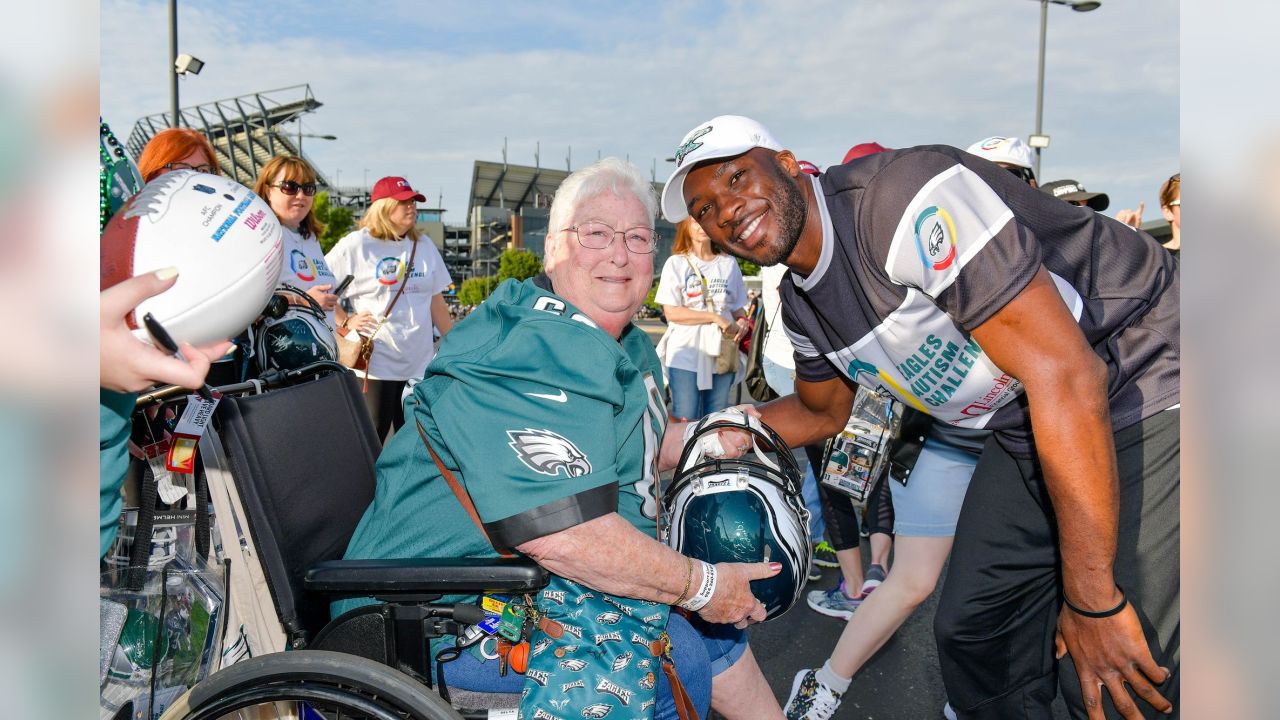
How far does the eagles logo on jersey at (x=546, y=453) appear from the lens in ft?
5.54

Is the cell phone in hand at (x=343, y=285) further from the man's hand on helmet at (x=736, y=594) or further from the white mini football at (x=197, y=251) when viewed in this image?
the white mini football at (x=197, y=251)

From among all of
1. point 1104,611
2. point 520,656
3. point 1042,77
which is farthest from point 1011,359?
point 1042,77

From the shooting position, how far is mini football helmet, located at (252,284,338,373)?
2711mm

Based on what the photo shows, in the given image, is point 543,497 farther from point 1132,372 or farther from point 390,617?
point 1132,372


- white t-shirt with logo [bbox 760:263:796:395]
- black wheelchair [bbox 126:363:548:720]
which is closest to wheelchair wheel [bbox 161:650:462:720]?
black wheelchair [bbox 126:363:548:720]

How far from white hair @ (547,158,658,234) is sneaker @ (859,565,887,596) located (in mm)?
2554

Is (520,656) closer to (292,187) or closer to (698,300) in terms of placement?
(292,187)

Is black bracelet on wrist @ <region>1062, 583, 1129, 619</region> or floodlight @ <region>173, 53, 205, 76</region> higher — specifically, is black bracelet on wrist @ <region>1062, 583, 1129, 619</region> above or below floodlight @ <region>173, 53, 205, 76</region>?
below

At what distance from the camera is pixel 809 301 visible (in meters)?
2.42

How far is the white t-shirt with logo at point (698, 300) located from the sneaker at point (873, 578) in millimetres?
2035

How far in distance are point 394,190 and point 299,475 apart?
380 centimetres

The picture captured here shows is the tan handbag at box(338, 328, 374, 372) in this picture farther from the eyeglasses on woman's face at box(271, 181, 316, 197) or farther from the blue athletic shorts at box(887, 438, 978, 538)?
the blue athletic shorts at box(887, 438, 978, 538)
